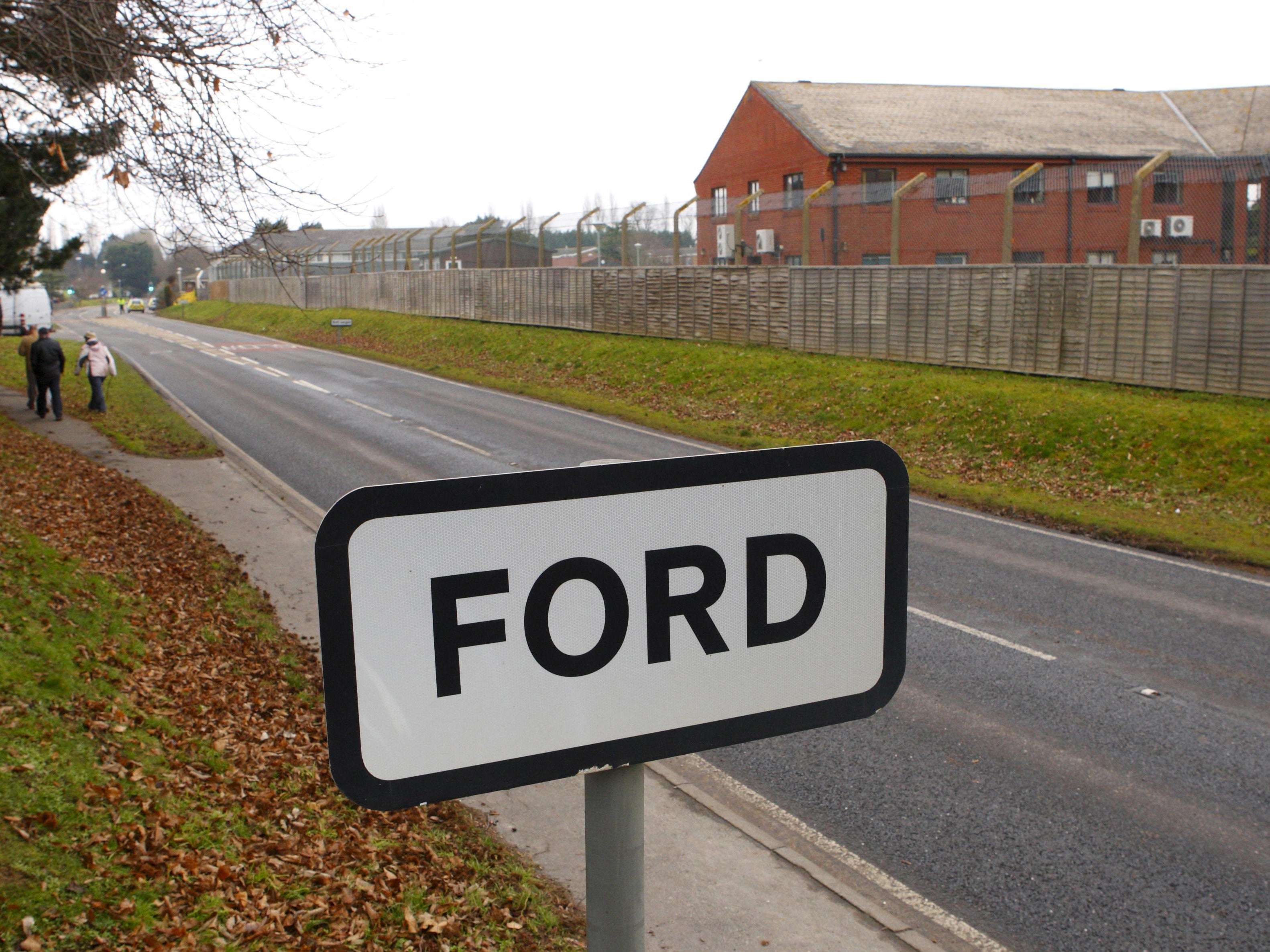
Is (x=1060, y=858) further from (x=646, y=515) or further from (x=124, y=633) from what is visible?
(x=124, y=633)

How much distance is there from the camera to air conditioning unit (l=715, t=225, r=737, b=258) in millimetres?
28953

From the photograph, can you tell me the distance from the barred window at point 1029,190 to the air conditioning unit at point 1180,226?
3.09 meters

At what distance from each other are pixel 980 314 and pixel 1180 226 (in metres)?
4.16

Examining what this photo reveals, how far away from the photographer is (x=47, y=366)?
21.2m

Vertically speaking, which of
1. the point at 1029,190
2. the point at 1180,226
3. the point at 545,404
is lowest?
the point at 545,404

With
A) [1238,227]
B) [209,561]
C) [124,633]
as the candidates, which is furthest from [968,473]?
[124,633]

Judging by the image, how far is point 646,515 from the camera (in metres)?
1.61

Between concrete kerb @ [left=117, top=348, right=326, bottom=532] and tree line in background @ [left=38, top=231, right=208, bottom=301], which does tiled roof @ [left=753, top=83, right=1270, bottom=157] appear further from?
tree line in background @ [left=38, top=231, right=208, bottom=301]

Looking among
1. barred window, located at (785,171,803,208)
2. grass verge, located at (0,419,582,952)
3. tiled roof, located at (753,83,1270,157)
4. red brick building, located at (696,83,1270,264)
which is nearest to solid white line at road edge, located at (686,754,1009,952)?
grass verge, located at (0,419,582,952)

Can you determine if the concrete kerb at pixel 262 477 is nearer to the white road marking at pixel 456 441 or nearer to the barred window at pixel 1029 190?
the white road marking at pixel 456 441

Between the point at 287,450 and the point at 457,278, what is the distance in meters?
24.6

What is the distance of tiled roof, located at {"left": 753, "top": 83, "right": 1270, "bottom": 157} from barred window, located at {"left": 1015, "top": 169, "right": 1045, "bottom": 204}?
11.3 m

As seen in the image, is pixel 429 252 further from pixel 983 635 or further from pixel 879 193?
pixel 983 635

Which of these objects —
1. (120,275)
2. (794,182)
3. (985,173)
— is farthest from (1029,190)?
(120,275)
